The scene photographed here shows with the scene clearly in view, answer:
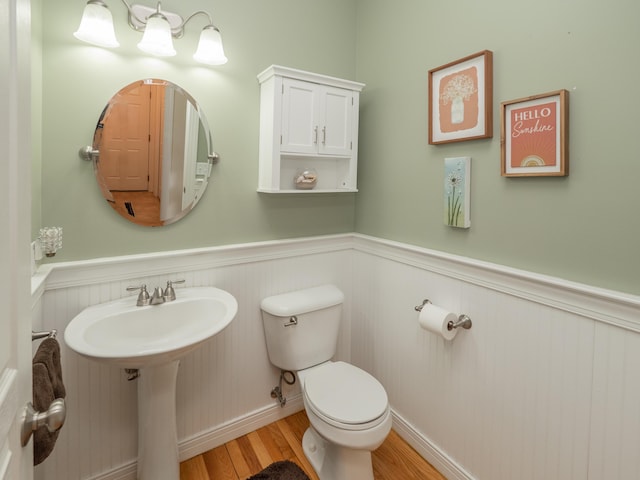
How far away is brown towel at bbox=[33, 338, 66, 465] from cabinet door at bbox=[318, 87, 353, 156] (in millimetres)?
1432

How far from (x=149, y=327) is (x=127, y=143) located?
81 cm

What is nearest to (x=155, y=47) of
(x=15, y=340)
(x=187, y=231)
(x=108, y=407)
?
(x=187, y=231)

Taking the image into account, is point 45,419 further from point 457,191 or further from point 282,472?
point 457,191

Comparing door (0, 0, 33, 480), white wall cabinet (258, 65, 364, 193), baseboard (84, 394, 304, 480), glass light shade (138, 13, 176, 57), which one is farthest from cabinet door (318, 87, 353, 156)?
baseboard (84, 394, 304, 480)

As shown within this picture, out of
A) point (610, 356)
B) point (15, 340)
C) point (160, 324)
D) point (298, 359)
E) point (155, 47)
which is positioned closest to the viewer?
point (15, 340)

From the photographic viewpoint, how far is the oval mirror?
1.53m

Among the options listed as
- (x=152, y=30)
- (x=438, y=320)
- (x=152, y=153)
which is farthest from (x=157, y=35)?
(x=438, y=320)

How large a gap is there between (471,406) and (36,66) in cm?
222

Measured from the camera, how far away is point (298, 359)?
6.30 ft

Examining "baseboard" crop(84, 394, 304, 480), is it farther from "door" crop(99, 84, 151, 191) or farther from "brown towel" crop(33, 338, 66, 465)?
"door" crop(99, 84, 151, 191)

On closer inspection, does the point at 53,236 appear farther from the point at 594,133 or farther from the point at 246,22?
the point at 594,133

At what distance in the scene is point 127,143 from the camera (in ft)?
5.13

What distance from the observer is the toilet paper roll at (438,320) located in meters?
1.60

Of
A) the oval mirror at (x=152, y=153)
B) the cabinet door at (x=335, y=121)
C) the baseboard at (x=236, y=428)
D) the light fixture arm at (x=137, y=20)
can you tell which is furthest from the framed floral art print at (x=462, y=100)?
the baseboard at (x=236, y=428)
